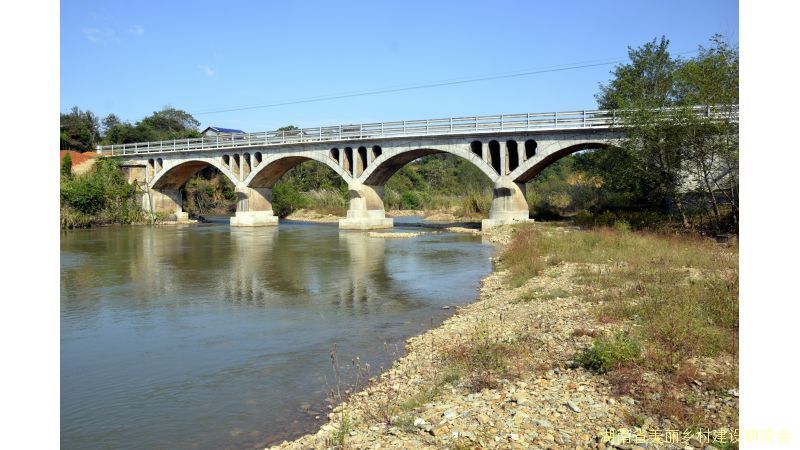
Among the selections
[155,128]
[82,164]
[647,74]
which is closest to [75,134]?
[155,128]

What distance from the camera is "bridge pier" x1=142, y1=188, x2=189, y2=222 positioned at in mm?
65250

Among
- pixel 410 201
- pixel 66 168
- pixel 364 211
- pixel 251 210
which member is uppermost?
pixel 66 168

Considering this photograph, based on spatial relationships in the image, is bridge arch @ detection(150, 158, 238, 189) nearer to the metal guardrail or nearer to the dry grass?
the metal guardrail

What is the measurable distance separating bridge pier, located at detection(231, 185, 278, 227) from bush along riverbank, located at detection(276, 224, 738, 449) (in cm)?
4617

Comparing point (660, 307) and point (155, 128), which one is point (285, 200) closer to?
point (155, 128)

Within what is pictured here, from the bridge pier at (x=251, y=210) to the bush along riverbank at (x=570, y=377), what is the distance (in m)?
46.2

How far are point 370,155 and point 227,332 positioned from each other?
121 feet

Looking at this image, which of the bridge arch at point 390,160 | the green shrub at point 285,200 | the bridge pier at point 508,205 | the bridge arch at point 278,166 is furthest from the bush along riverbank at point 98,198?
the bridge pier at point 508,205

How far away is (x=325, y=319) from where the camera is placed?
15719 millimetres

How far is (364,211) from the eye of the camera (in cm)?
5122

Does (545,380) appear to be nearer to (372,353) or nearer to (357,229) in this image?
(372,353)

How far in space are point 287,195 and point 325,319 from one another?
57246 mm

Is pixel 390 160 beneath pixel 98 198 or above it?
above

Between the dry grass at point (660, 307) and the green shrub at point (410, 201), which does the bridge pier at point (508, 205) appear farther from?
the green shrub at point (410, 201)
